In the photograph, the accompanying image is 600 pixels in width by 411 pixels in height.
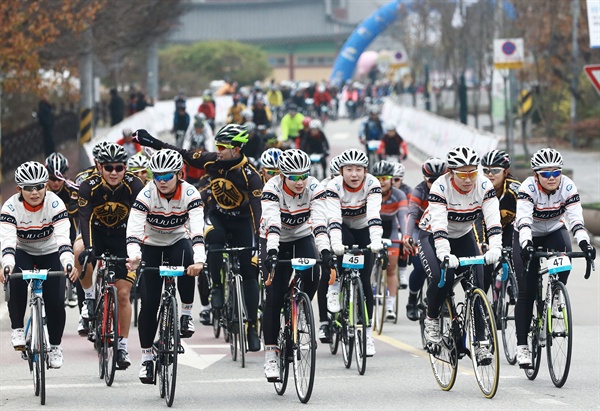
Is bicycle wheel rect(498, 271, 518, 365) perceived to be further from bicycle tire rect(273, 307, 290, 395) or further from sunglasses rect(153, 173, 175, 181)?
sunglasses rect(153, 173, 175, 181)

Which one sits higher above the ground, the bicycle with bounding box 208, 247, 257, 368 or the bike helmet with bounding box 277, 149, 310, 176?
the bike helmet with bounding box 277, 149, 310, 176

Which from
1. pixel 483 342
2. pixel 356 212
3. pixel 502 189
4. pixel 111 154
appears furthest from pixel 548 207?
pixel 111 154

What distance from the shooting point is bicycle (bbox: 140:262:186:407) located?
36.2 feet

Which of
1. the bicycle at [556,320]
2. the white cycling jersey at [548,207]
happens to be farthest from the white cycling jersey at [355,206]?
the bicycle at [556,320]

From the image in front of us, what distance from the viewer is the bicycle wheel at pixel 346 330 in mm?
13023

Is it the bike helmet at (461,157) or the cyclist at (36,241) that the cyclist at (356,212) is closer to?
the bike helmet at (461,157)

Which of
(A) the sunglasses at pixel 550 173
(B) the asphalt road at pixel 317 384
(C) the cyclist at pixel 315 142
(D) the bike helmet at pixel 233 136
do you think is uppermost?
(D) the bike helmet at pixel 233 136

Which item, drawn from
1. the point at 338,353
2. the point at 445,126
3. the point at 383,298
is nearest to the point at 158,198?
the point at 338,353

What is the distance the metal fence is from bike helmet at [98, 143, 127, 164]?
2238 cm

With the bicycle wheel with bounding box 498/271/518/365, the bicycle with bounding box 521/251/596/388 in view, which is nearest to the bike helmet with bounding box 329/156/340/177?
the bicycle wheel with bounding box 498/271/518/365

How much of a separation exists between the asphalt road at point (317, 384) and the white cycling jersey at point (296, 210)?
1262 millimetres

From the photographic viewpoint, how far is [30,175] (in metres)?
11.7

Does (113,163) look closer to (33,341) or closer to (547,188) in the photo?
(33,341)

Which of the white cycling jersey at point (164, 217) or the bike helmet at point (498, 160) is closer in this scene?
the white cycling jersey at point (164, 217)
